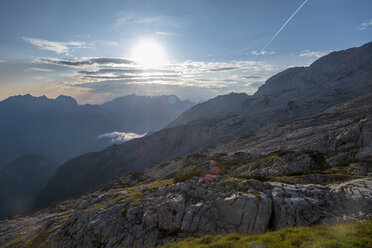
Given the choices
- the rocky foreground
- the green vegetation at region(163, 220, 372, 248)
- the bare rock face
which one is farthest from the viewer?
the rocky foreground

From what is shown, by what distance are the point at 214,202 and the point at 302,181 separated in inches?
549

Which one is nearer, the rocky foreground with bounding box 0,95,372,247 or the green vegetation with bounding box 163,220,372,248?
the green vegetation with bounding box 163,220,372,248

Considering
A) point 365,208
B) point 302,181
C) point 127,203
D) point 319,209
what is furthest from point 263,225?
point 127,203

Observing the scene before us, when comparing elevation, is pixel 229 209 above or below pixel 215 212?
above

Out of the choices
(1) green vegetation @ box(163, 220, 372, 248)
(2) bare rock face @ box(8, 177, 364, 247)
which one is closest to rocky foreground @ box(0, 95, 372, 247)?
(2) bare rock face @ box(8, 177, 364, 247)

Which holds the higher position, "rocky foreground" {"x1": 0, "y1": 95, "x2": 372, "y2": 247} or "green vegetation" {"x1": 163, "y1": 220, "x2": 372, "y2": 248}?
"green vegetation" {"x1": 163, "y1": 220, "x2": 372, "y2": 248}

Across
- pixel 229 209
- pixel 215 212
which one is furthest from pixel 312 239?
pixel 215 212

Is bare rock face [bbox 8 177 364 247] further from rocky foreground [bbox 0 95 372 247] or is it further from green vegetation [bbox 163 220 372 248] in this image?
green vegetation [bbox 163 220 372 248]

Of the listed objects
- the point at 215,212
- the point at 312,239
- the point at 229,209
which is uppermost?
the point at 312,239

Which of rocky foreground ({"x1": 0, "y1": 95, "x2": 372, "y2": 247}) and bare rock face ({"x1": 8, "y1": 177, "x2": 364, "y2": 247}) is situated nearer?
bare rock face ({"x1": 8, "y1": 177, "x2": 364, "y2": 247})

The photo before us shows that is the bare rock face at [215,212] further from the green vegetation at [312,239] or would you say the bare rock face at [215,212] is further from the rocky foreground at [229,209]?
the green vegetation at [312,239]

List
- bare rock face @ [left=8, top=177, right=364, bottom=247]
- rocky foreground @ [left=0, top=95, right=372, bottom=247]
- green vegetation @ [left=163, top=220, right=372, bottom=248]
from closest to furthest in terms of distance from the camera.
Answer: green vegetation @ [left=163, top=220, right=372, bottom=248]
bare rock face @ [left=8, top=177, right=364, bottom=247]
rocky foreground @ [left=0, top=95, right=372, bottom=247]

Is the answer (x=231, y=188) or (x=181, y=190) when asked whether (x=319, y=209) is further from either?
(x=181, y=190)

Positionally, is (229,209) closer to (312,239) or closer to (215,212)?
(215,212)
